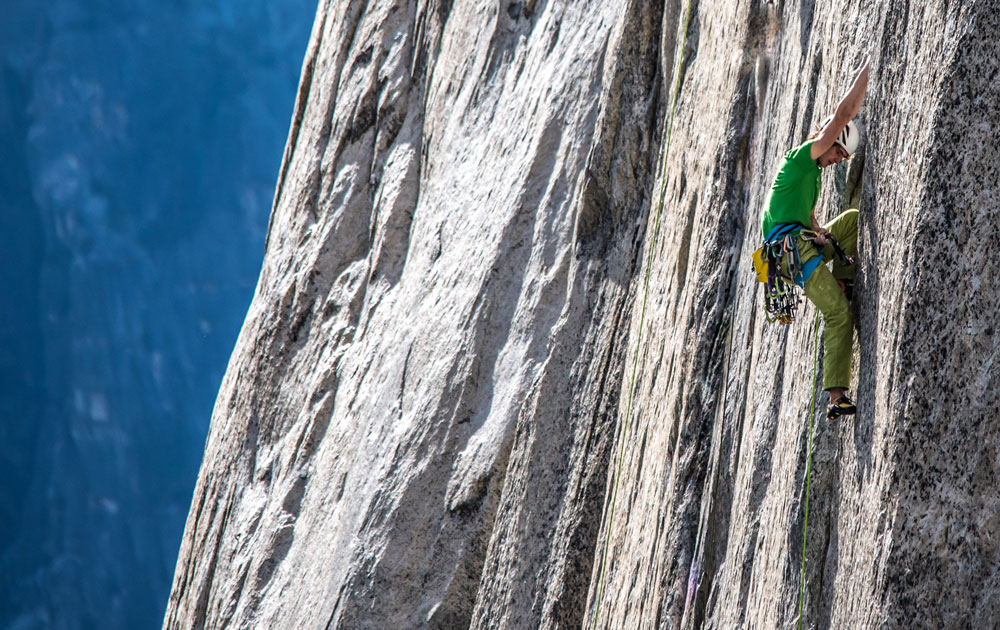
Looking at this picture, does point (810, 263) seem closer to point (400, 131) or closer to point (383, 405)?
point (383, 405)

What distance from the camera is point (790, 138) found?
21.5 feet

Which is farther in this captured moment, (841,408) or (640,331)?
(640,331)

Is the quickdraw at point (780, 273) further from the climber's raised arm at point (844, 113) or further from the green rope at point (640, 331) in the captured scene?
the green rope at point (640, 331)

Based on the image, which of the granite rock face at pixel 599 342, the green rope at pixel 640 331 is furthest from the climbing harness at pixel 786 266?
the green rope at pixel 640 331

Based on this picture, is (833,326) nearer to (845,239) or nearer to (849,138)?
(845,239)

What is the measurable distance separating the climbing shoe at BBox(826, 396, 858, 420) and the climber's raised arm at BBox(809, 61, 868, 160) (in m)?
1.32

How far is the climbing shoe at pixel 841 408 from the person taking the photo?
5105 millimetres

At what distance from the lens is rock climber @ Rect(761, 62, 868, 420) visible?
17.0 feet

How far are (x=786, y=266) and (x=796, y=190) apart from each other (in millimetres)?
431

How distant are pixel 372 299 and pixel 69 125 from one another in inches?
1440

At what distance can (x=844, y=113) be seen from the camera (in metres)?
5.20

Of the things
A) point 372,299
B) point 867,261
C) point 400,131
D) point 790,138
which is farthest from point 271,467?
point 867,261

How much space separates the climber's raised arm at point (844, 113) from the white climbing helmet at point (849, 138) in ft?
0.22

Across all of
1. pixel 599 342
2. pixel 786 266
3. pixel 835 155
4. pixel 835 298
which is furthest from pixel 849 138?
pixel 599 342
